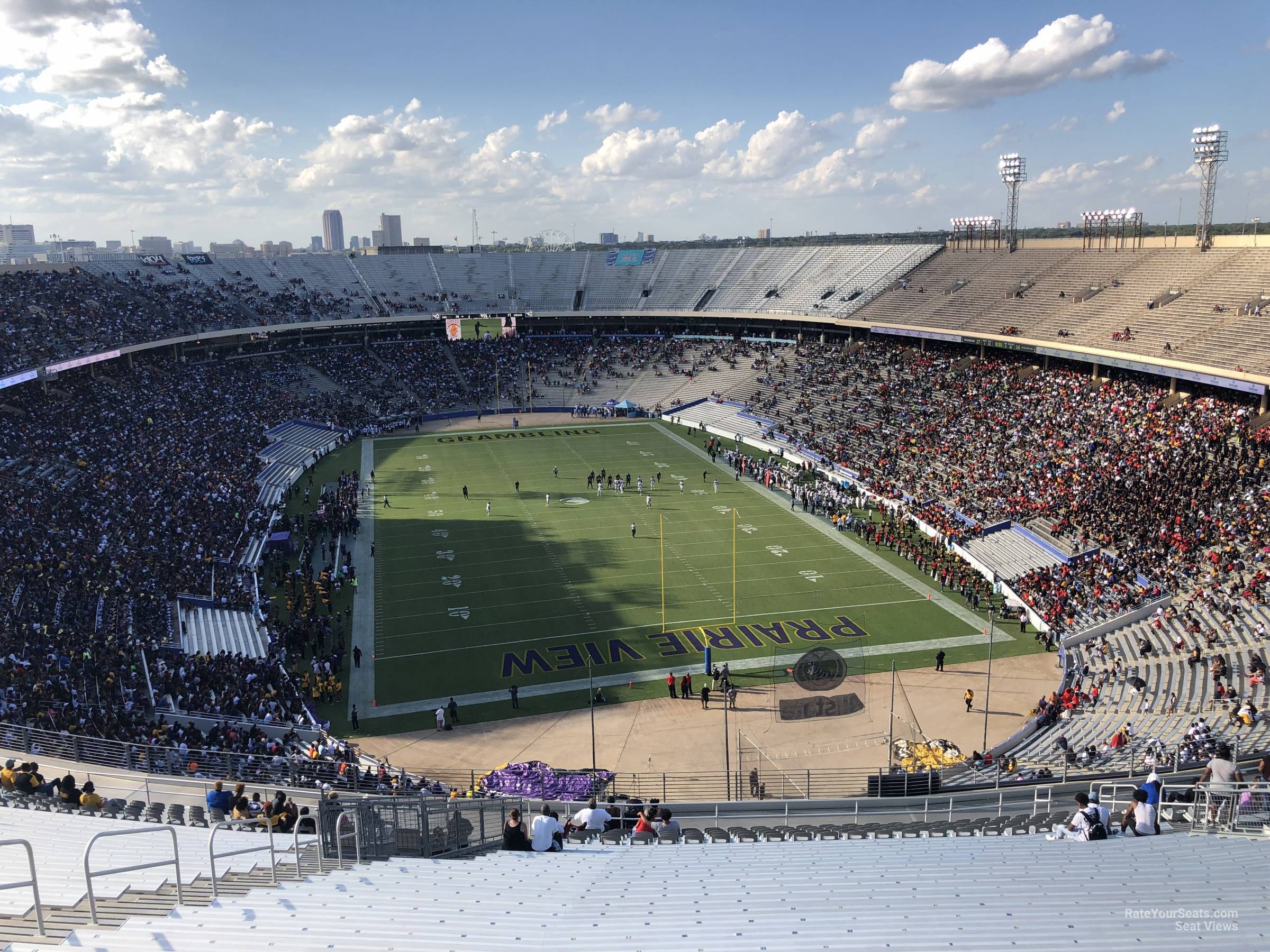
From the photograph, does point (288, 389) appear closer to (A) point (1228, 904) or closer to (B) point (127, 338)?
(B) point (127, 338)

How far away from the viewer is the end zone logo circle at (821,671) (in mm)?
22891

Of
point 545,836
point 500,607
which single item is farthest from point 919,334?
point 545,836

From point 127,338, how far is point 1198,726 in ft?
181

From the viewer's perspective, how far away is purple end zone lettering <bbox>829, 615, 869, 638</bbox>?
2797cm

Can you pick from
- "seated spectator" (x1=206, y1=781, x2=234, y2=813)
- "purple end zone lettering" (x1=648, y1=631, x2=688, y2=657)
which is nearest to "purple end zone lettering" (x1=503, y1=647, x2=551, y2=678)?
"purple end zone lettering" (x1=648, y1=631, x2=688, y2=657)

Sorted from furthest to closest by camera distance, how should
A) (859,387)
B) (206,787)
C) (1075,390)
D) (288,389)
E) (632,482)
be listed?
(288,389)
(859,387)
(632,482)
(1075,390)
(206,787)

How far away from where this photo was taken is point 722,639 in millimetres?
28078

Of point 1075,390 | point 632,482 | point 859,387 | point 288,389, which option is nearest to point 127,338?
point 288,389

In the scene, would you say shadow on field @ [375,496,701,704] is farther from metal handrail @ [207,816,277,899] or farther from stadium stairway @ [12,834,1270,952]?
stadium stairway @ [12,834,1270,952]

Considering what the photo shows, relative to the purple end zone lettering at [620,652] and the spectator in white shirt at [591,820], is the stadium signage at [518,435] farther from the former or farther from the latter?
the spectator in white shirt at [591,820]

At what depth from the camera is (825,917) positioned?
7449mm

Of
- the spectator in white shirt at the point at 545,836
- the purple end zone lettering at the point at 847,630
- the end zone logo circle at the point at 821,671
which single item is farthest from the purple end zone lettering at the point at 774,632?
the spectator in white shirt at the point at 545,836

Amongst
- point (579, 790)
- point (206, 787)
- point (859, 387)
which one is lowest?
point (579, 790)

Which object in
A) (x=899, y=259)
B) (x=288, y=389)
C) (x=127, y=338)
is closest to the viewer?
(x=127, y=338)
